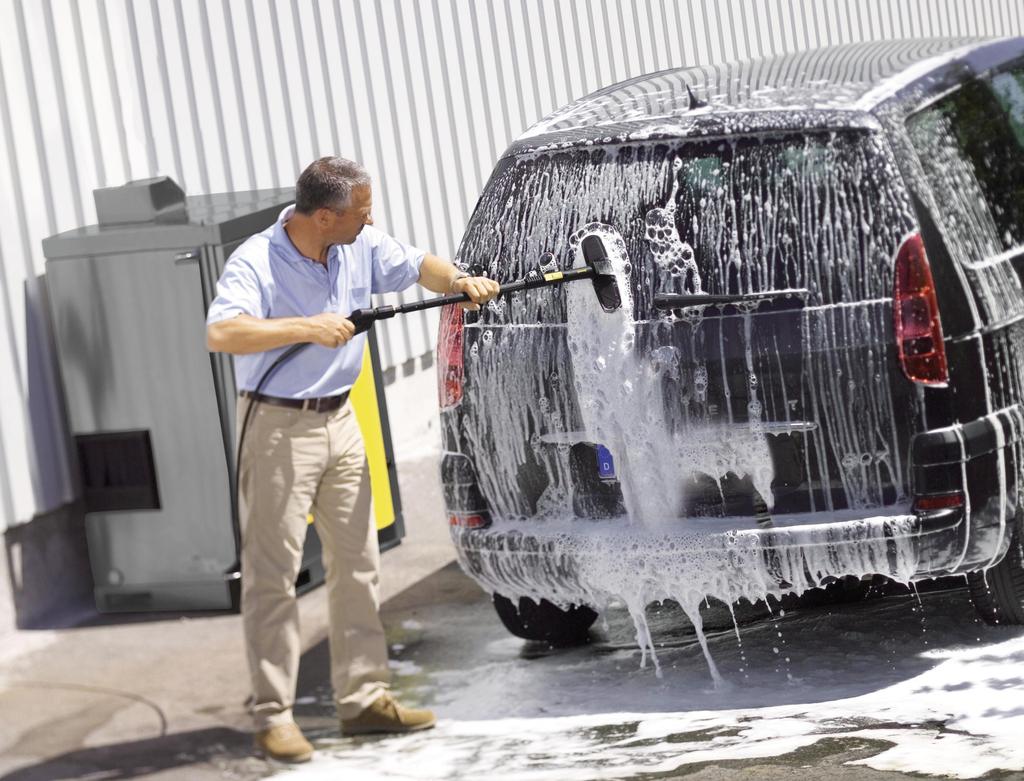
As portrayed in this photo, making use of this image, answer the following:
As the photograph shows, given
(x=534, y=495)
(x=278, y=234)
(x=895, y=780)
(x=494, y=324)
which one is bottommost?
(x=895, y=780)

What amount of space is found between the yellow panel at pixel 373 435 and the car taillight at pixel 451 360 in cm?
181

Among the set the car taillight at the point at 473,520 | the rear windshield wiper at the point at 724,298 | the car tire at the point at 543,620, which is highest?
the rear windshield wiper at the point at 724,298

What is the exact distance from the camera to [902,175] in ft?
16.9

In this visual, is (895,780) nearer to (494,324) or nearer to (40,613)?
(494,324)

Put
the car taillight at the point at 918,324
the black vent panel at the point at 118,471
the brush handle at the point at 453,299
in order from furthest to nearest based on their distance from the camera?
the black vent panel at the point at 118,471 → the brush handle at the point at 453,299 → the car taillight at the point at 918,324

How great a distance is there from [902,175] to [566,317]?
3.54 feet

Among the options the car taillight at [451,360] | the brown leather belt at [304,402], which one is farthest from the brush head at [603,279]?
the brown leather belt at [304,402]

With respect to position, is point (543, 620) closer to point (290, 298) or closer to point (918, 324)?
point (290, 298)

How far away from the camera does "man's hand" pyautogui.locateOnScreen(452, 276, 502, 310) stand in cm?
541

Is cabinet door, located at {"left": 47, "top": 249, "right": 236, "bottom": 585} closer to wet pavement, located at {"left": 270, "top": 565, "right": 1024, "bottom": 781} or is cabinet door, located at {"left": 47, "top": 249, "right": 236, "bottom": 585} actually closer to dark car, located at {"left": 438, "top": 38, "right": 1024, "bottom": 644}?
→ wet pavement, located at {"left": 270, "top": 565, "right": 1024, "bottom": 781}

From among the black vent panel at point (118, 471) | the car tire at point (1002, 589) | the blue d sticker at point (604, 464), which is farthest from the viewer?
the black vent panel at point (118, 471)

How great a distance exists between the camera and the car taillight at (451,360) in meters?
5.69

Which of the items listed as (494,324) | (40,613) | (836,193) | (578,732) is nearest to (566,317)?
(494,324)

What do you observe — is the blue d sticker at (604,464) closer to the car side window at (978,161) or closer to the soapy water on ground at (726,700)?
the soapy water on ground at (726,700)
